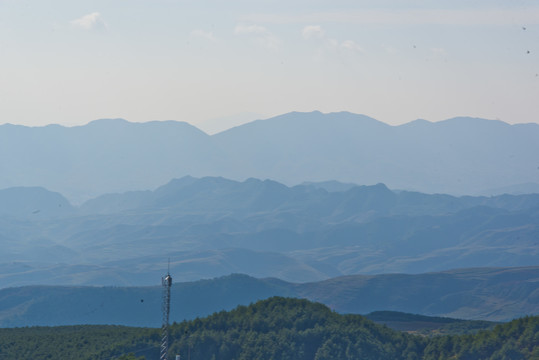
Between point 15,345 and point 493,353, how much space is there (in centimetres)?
6388

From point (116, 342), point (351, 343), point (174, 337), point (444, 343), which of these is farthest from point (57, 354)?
point (444, 343)

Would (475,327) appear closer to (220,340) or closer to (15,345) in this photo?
(220,340)

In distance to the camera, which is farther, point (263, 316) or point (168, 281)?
point (263, 316)

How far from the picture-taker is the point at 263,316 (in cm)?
11919

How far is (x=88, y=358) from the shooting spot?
109062 mm

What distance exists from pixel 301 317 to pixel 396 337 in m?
12.9

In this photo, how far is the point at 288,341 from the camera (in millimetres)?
113312

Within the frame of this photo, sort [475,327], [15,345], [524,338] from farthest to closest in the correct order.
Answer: [475,327], [15,345], [524,338]

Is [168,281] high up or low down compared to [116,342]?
up

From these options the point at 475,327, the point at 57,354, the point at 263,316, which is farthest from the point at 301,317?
the point at 475,327

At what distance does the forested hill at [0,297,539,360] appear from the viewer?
358ft

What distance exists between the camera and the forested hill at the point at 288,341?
10912 centimetres

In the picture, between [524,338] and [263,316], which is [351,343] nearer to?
[263,316]

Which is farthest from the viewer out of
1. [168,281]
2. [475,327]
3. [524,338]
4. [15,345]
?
[475,327]
